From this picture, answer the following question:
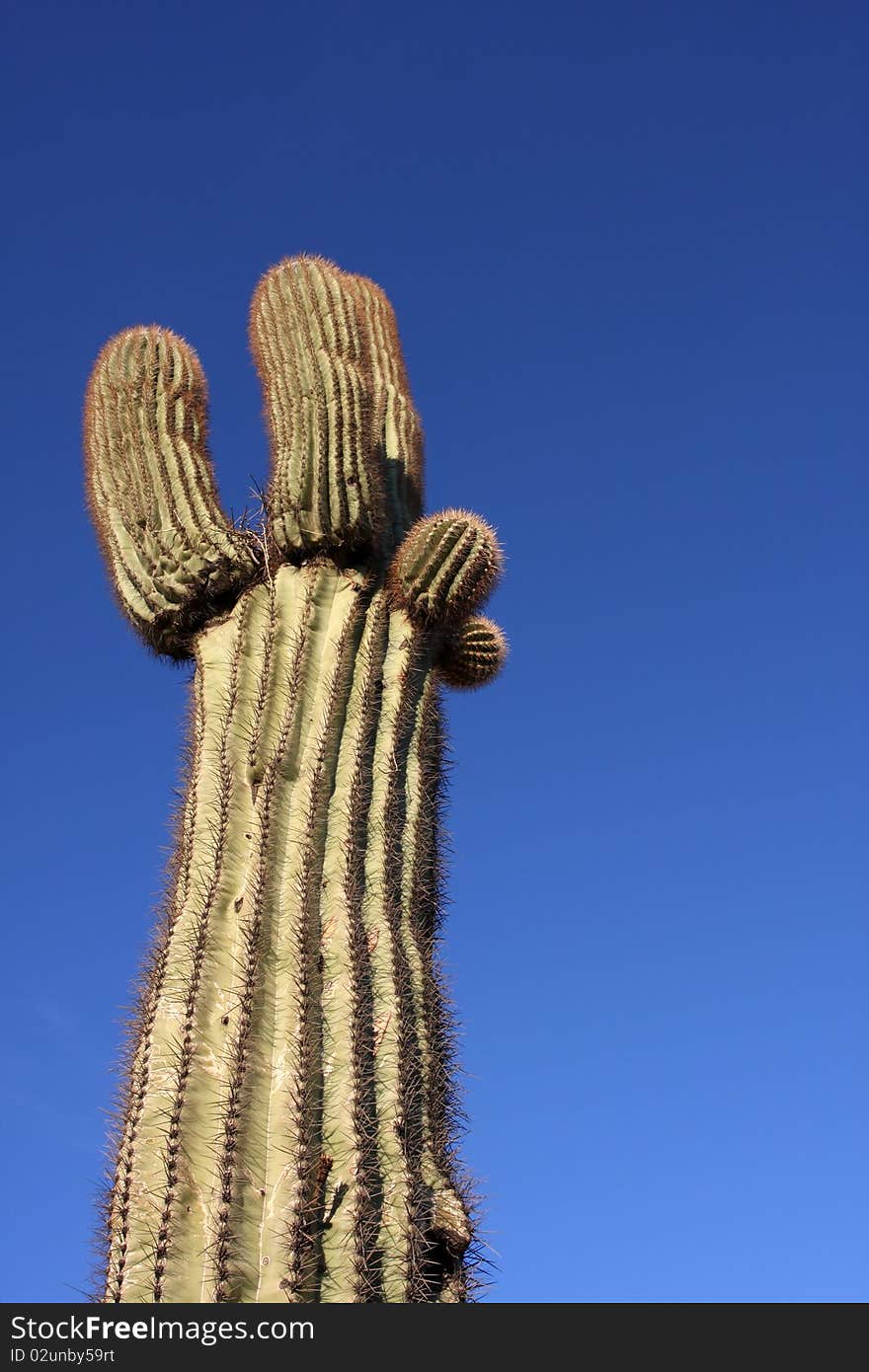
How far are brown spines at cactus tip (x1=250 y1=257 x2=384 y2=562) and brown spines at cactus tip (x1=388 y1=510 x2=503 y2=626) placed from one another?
20cm

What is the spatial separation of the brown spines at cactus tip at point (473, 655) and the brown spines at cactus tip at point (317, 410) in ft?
2.23

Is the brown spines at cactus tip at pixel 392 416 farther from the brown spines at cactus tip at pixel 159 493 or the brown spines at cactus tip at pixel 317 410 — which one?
the brown spines at cactus tip at pixel 159 493

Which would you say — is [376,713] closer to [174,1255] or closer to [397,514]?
[397,514]

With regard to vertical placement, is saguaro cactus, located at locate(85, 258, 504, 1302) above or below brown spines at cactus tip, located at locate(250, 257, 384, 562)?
below

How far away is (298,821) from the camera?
4.80 m

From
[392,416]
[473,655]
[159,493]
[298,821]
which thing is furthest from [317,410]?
[298,821]

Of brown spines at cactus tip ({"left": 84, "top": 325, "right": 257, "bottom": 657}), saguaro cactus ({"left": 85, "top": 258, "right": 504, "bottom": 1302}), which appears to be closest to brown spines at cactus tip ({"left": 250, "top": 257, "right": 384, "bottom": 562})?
saguaro cactus ({"left": 85, "top": 258, "right": 504, "bottom": 1302})

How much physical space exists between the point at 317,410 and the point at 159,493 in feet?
2.67

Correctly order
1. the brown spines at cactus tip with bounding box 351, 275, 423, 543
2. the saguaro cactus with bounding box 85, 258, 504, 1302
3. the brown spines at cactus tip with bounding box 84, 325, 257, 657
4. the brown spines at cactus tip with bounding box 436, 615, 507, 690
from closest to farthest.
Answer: the saguaro cactus with bounding box 85, 258, 504, 1302 → the brown spines at cactus tip with bounding box 84, 325, 257, 657 → the brown spines at cactus tip with bounding box 436, 615, 507, 690 → the brown spines at cactus tip with bounding box 351, 275, 423, 543

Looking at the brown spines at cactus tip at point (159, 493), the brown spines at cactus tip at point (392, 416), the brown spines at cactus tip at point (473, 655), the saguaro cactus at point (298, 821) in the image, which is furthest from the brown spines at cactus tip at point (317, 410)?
the brown spines at cactus tip at point (473, 655)

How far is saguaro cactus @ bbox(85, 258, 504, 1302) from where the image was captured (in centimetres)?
384

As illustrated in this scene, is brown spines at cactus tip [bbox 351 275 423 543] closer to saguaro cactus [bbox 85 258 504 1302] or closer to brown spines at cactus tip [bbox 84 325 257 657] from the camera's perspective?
saguaro cactus [bbox 85 258 504 1302]

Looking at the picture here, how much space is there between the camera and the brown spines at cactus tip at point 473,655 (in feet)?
20.8
